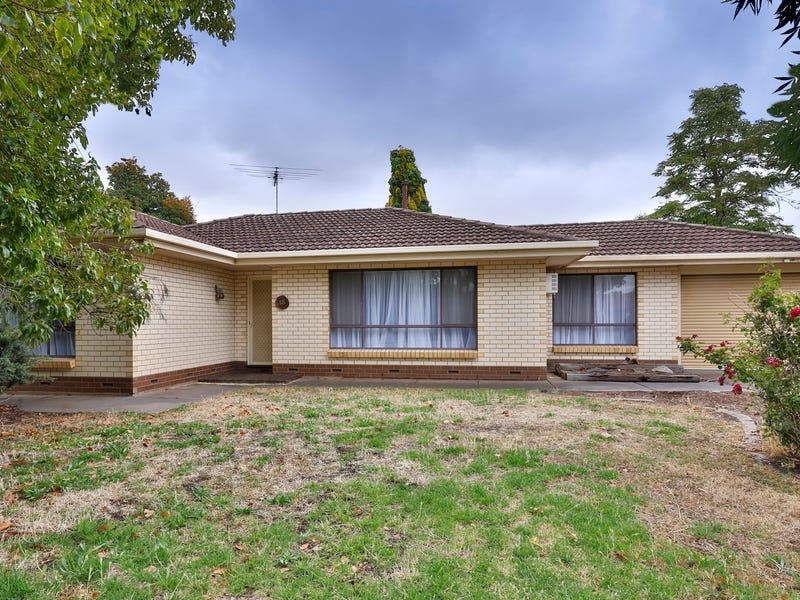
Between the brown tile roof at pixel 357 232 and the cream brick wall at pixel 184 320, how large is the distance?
1.22 metres

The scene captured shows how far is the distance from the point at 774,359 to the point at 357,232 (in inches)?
332

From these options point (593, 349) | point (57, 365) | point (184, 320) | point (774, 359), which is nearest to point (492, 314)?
point (593, 349)

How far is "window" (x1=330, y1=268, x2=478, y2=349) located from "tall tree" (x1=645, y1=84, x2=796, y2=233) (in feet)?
72.0

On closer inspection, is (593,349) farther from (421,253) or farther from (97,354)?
(97,354)


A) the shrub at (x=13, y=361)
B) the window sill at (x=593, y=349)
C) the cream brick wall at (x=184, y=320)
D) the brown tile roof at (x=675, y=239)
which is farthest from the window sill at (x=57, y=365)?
the window sill at (x=593, y=349)

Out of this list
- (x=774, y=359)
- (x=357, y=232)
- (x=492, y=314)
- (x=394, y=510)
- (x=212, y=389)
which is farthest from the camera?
(x=357, y=232)

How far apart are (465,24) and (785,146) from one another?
37.9 ft

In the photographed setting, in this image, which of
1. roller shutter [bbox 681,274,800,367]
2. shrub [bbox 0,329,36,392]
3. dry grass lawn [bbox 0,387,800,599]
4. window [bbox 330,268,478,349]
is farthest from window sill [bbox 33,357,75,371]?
roller shutter [bbox 681,274,800,367]

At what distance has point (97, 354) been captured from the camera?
8.20 meters

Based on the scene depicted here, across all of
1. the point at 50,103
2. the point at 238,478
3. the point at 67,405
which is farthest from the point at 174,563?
the point at 67,405

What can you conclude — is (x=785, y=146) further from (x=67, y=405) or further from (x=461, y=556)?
(x=67, y=405)

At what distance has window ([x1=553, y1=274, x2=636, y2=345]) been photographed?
36.6 ft

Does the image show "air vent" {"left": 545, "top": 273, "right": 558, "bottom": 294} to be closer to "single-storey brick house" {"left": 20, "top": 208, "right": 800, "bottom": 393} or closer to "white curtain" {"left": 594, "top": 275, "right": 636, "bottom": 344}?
"single-storey brick house" {"left": 20, "top": 208, "right": 800, "bottom": 393}

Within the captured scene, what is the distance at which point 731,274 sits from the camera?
11336 millimetres
